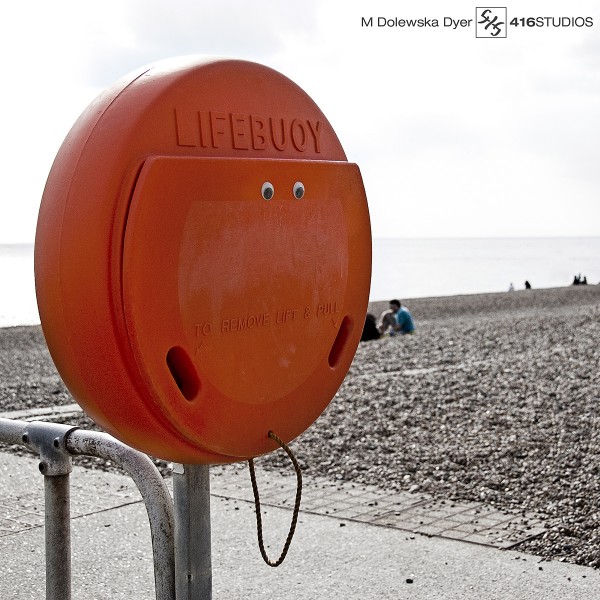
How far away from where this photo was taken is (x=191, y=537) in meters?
2.16

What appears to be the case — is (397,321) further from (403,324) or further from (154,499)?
(154,499)

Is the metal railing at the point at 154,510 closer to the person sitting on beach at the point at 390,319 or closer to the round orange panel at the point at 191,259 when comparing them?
the round orange panel at the point at 191,259

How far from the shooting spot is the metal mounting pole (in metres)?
2.16

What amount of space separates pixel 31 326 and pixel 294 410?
25907 mm

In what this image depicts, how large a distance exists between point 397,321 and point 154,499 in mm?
15219

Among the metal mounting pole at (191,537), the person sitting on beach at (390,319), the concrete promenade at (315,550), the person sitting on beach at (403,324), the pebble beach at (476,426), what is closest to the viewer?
the metal mounting pole at (191,537)

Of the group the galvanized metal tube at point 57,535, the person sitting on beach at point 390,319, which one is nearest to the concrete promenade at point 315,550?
the galvanized metal tube at point 57,535

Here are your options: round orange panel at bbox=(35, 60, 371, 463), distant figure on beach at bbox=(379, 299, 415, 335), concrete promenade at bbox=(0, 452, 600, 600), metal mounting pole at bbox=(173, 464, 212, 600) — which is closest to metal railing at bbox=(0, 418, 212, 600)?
metal mounting pole at bbox=(173, 464, 212, 600)

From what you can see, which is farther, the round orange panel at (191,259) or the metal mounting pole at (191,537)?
the metal mounting pole at (191,537)

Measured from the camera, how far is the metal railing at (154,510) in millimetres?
2166

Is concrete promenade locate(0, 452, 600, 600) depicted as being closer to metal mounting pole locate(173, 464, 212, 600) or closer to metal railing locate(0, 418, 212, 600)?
metal railing locate(0, 418, 212, 600)

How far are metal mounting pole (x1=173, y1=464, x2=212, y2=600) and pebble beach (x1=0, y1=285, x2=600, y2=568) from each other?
2436 mm

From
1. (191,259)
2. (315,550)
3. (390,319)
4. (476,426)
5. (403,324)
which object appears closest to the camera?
(191,259)

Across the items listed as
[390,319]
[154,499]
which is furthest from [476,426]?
[390,319]
